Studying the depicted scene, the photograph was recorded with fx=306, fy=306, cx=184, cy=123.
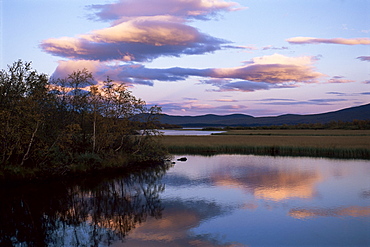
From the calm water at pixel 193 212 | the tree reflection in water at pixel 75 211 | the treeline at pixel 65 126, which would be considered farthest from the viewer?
the treeline at pixel 65 126

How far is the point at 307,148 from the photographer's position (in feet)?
135

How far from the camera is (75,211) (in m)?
14.3

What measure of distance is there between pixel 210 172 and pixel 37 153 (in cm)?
1344

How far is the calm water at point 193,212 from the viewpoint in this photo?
35.0 feet

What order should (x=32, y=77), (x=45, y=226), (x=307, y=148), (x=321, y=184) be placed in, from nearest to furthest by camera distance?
(x=45, y=226), (x=321, y=184), (x=32, y=77), (x=307, y=148)

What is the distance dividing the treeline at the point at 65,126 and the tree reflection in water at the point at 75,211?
2499mm

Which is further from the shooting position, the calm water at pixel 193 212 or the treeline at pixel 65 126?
the treeline at pixel 65 126

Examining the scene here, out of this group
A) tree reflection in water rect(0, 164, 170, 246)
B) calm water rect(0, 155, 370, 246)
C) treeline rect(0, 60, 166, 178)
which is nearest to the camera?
calm water rect(0, 155, 370, 246)

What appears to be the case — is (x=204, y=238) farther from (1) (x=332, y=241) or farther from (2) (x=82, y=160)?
(2) (x=82, y=160)

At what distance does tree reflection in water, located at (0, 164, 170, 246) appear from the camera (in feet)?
35.7

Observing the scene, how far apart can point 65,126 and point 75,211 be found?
36.5ft

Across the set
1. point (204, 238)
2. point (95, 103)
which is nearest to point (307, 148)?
point (95, 103)

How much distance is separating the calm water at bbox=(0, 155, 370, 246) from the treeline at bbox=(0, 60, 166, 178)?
2.58m

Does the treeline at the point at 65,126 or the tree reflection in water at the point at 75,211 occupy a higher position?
the treeline at the point at 65,126
